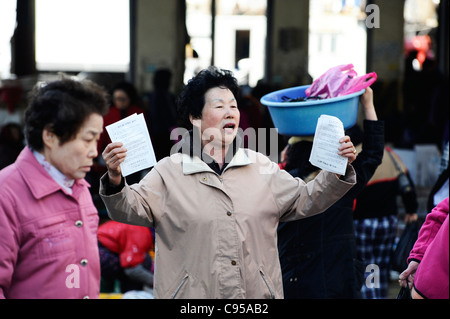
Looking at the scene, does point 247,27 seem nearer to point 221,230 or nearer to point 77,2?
point 77,2

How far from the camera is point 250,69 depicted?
14.2 m

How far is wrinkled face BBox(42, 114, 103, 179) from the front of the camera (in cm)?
266

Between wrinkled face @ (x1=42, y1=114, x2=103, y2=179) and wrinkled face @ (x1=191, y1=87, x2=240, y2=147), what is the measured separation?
66cm

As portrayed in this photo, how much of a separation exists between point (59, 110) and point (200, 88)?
86 centimetres

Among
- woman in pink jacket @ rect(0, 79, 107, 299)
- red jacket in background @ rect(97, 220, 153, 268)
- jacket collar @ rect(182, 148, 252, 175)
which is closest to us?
woman in pink jacket @ rect(0, 79, 107, 299)

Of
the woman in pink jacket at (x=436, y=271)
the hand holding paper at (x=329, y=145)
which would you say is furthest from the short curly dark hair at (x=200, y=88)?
the woman in pink jacket at (x=436, y=271)

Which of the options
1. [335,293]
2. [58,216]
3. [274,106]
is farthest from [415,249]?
[58,216]

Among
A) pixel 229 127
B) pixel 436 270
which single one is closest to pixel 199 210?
pixel 229 127

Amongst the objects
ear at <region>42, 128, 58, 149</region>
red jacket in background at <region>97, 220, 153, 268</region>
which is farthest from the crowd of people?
red jacket in background at <region>97, 220, 153, 268</region>

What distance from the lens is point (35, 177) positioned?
2.64 metres

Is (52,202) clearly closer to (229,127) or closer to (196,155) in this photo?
Answer: (196,155)

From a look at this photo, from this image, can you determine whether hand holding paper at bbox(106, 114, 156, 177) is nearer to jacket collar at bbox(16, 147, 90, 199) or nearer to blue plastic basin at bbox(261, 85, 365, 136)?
jacket collar at bbox(16, 147, 90, 199)

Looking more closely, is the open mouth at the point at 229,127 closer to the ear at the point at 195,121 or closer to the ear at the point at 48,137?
the ear at the point at 195,121

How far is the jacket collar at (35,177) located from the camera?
8.59ft
